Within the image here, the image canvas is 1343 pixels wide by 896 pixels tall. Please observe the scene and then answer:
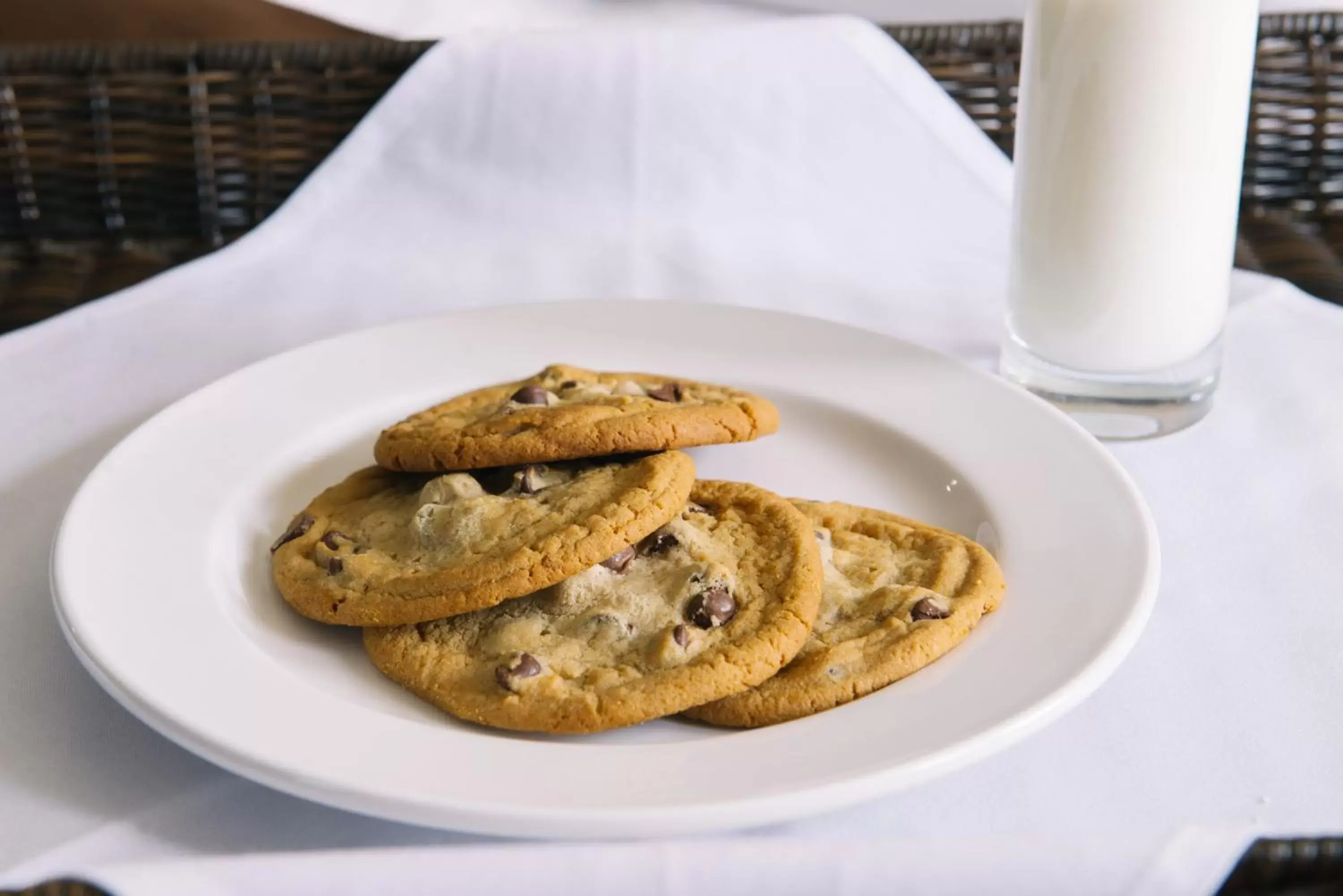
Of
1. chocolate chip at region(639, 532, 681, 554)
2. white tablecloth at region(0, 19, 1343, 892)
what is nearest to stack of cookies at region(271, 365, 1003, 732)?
chocolate chip at region(639, 532, 681, 554)

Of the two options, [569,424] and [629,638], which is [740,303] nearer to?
[569,424]

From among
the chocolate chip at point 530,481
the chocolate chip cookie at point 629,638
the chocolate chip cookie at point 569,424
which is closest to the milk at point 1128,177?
the chocolate chip cookie at point 569,424

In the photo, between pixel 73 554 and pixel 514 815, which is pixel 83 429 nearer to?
pixel 73 554

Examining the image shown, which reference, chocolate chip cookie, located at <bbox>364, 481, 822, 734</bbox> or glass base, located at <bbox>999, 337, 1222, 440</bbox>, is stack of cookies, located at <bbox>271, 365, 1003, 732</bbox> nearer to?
chocolate chip cookie, located at <bbox>364, 481, 822, 734</bbox>

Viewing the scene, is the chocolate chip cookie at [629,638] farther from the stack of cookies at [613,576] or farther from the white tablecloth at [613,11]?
the white tablecloth at [613,11]

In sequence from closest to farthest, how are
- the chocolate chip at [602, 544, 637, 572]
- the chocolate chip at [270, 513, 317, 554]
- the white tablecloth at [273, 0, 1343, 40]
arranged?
the chocolate chip at [602, 544, 637, 572], the chocolate chip at [270, 513, 317, 554], the white tablecloth at [273, 0, 1343, 40]

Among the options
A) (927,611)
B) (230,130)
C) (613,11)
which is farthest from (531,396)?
(613,11)

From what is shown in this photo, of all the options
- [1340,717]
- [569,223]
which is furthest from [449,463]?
[569,223]
